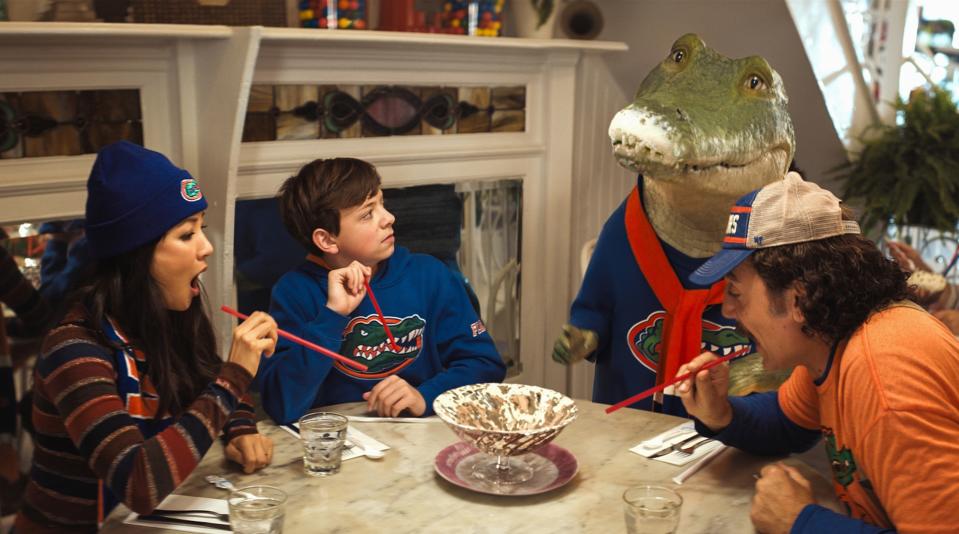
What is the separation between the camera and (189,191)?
162 cm

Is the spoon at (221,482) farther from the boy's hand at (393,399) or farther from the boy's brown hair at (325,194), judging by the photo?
the boy's brown hair at (325,194)

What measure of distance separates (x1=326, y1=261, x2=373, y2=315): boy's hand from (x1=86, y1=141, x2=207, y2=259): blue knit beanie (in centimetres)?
39

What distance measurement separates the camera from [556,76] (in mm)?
3043

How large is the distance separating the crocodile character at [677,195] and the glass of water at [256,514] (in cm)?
93

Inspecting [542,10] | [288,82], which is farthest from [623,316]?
[542,10]

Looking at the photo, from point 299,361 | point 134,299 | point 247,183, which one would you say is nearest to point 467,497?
point 299,361

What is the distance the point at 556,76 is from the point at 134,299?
182 cm

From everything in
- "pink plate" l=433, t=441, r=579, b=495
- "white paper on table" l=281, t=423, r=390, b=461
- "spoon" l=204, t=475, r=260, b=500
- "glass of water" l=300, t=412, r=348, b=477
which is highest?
"glass of water" l=300, t=412, r=348, b=477

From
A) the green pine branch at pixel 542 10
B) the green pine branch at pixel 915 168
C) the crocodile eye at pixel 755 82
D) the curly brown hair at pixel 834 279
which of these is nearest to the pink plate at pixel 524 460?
the curly brown hair at pixel 834 279

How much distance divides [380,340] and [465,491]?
0.64m

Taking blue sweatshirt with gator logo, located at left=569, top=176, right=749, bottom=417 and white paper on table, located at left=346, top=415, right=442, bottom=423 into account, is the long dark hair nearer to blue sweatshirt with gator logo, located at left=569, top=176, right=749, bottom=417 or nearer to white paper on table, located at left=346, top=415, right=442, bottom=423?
white paper on table, located at left=346, top=415, right=442, bottom=423

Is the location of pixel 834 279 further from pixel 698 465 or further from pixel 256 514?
pixel 256 514

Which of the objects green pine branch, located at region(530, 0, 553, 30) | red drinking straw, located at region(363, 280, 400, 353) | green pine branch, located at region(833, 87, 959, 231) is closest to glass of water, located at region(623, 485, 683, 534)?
red drinking straw, located at region(363, 280, 400, 353)

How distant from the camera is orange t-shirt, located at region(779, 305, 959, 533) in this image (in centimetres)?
118
